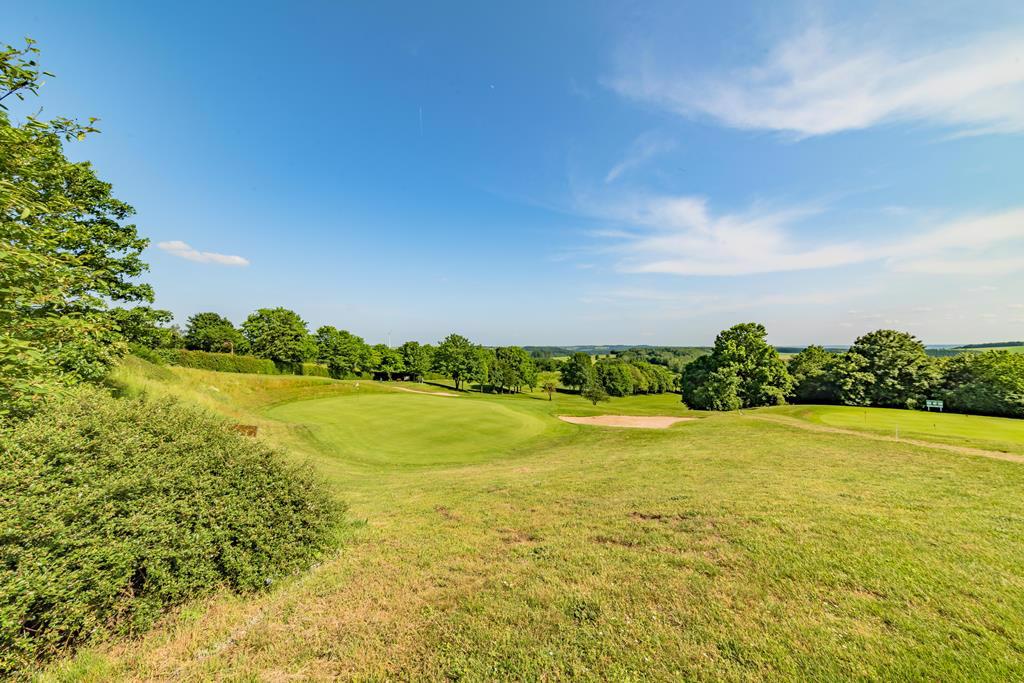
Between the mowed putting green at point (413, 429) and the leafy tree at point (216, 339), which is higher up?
the leafy tree at point (216, 339)

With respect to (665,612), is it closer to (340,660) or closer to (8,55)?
(340,660)

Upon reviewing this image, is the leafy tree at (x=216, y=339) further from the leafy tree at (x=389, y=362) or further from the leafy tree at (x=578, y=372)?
the leafy tree at (x=578, y=372)

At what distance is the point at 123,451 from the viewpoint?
4.66 meters

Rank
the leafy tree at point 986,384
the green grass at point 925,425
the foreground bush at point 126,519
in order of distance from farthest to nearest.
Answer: the leafy tree at point 986,384
the green grass at point 925,425
the foreground bush at point 126,519

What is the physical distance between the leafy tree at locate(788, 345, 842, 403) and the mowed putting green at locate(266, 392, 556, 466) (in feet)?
135

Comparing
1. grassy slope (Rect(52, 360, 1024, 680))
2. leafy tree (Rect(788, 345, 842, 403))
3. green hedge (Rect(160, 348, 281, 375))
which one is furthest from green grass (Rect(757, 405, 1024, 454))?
green hedge (Rect(160, 348, 281, 375))

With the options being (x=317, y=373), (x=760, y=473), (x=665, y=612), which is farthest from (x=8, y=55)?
(x=317, y=373)

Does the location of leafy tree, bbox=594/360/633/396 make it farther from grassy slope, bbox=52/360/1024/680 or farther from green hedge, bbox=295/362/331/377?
grassy slope, bbox=52/360/1024/680

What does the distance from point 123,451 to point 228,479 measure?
1.25 m

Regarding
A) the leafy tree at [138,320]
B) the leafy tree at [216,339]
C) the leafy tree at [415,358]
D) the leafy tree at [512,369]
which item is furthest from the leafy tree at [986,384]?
the leafy tree at [216,339]

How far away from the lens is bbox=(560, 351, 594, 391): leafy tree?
261ft

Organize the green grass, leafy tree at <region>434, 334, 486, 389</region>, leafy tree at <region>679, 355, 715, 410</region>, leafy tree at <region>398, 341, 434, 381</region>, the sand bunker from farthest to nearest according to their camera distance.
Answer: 1. leafy tree at <region>398, 341, 434, 381</region>
2. leafy tree at <region>434, 334, 486, 389</region>
3. leafy tree at <region>679, 355, 715, 410</region>
4. the sand bunker
5. the green grass

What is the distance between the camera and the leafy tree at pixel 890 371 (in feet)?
135

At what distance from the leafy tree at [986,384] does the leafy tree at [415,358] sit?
76864mm
